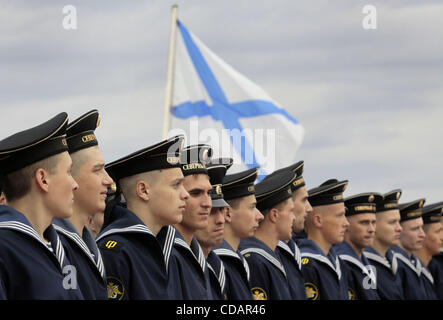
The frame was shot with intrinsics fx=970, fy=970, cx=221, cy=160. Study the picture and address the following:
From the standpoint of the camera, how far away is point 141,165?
25.6 feet

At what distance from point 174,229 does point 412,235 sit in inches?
301

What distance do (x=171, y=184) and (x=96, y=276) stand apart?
1208 mm

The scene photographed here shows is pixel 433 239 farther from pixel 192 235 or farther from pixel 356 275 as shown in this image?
pixel 192 235

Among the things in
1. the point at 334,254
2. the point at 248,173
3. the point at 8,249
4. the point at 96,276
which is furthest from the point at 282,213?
the point at 8,249

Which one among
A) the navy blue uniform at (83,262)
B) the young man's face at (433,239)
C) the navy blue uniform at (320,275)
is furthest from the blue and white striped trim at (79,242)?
the young man's face at (433,239)

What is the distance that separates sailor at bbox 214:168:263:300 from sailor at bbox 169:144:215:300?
715 millimetres

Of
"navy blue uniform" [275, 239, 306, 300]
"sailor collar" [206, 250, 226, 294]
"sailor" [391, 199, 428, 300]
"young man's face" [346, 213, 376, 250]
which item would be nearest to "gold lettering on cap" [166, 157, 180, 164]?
"sailor collar" [206, 250, 226, 294]

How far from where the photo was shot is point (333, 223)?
11.5m

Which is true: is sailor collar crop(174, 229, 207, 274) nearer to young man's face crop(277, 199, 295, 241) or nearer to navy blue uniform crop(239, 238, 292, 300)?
navy blue uniform crop(239, 238, 292, 300)

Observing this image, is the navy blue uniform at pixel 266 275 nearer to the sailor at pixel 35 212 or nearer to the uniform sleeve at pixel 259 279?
the uniform sleeve at pixel 259 279

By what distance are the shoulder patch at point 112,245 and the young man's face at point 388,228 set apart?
681 centimetres

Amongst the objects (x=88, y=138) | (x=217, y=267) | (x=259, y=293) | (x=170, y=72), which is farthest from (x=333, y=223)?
(x=170, y=72)

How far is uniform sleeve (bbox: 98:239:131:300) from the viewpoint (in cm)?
723

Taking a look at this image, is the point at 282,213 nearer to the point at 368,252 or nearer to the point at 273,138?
the point at 368,252
